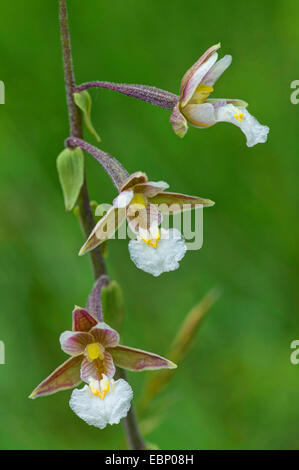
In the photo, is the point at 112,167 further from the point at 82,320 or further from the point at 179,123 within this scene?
the point at 82,320

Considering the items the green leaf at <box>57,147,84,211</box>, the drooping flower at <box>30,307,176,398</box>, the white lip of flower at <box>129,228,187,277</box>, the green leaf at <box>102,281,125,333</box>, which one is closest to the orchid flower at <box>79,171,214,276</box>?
the white lip of flower at <box>129,228,187,277</box>

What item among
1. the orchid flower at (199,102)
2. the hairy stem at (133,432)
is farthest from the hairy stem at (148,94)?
the hairy stem at (133,432)

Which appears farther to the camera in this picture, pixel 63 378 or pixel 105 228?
pixel 63 378

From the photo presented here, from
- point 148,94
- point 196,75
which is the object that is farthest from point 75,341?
point 196,75

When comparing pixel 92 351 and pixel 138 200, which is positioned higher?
pixel 138 200

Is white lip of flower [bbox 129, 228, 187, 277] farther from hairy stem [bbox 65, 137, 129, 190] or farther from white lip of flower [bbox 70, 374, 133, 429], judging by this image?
white lip of flower [bbox 70, 374, 133, 429]

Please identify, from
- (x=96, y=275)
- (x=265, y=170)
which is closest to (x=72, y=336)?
(x=96, y=275)

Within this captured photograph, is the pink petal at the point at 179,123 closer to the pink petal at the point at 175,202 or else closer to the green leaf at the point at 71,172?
the pink petal at the point at 175,202
